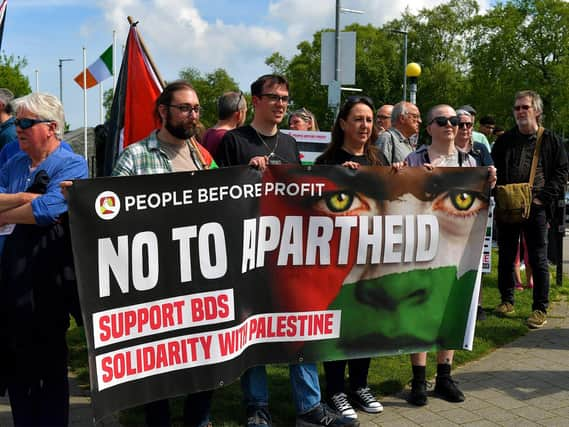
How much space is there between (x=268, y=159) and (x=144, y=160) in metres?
0.73

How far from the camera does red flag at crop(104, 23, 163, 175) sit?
5.72 meters

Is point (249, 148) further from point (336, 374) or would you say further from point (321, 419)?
point (321, 419)

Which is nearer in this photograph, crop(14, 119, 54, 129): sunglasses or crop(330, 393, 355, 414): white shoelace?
crop(14, 119, 54, 129): sunglasses

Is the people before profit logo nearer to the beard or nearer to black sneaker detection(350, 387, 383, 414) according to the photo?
the beard

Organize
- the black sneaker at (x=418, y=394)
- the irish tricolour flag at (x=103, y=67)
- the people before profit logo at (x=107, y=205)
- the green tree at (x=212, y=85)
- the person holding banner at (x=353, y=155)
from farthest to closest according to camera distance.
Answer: the green tree at (x=212, y=85), the irish tricolour flag at (x=103, y=67), the black sneaker at (x=418, y=394), the person holding banner at (x=353, y=155), the people before profit logo at (x=107, y=205)

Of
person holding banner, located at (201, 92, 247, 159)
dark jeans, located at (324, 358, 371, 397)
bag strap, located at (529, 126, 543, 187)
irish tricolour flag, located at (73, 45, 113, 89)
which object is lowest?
dark jeans, located at (324, 358, 371, 397)

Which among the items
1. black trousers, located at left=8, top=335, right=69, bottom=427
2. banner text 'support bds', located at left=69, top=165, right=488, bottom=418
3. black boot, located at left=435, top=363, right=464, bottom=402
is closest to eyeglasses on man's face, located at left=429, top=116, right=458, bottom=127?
banner text 'support bds', located at left=69, top=165, right=488, bottom=418

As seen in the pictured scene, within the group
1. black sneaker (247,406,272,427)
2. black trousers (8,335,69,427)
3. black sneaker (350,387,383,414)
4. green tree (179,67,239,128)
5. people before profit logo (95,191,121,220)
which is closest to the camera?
people before profit logo (95,191,121,220)

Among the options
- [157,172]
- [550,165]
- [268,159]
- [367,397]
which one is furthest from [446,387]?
[550,165]

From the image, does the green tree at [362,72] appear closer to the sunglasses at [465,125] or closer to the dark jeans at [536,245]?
the dark jeans at [536,245]

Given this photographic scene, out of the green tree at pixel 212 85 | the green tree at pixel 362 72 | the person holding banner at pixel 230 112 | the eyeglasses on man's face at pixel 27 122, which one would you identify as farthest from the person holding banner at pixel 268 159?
the green tree at pixel 212 85

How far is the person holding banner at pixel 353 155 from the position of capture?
14.0ft

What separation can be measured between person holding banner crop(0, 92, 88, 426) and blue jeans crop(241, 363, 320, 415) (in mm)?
1058

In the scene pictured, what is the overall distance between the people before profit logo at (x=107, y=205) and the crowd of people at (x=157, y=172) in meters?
0.18
